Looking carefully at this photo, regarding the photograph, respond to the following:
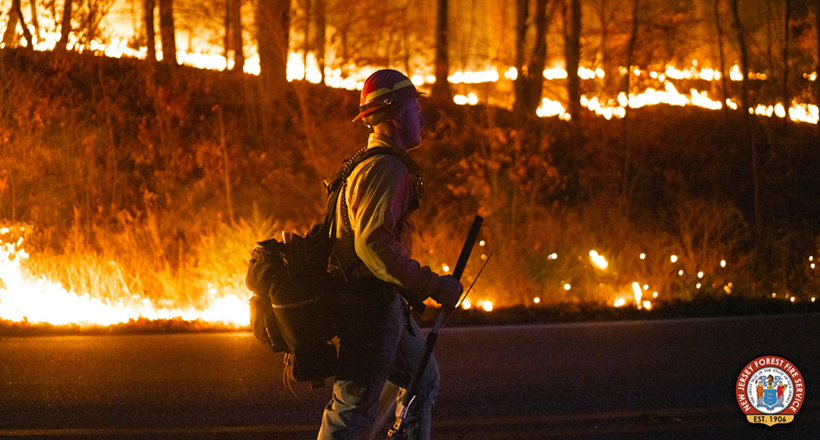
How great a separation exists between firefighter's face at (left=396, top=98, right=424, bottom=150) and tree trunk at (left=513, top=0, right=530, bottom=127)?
29.3ft

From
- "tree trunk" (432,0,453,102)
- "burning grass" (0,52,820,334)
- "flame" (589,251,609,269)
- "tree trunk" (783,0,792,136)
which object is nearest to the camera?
"burning grass" (0,52,820,334)

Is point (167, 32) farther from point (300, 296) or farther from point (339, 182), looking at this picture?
point (300, 296)

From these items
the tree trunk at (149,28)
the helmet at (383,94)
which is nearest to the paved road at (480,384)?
the helmet at (383,94)

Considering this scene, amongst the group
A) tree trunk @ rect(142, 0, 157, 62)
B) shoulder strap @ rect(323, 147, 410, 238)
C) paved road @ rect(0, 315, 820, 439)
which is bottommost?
paved road @ rect(0, 315, 820, 439)

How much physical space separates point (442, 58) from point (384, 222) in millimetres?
14946

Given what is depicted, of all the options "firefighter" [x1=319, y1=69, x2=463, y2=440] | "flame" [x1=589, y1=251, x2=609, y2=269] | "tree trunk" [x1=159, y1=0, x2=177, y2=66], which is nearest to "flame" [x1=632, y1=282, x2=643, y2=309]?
"flame" [x1=589, y1=251, x2=609, y2=269]

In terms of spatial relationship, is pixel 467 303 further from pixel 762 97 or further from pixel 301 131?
pixel 301 131

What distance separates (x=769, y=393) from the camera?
5.36 m

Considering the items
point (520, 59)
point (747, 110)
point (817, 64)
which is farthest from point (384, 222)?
point (817, 64)

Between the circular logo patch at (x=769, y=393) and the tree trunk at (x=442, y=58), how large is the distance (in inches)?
478

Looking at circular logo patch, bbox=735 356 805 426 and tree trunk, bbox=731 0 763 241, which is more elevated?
tree trunk, bbox=731 0 763 241

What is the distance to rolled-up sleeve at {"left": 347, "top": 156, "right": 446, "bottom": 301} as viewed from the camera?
10.6 ft

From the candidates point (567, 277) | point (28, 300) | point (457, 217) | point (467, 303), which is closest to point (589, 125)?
point (457, 217)

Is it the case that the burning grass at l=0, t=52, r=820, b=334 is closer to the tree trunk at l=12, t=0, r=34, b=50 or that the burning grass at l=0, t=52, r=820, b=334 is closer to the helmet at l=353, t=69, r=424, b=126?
the tree trunk at l=12, t=0, r=34, b=50
